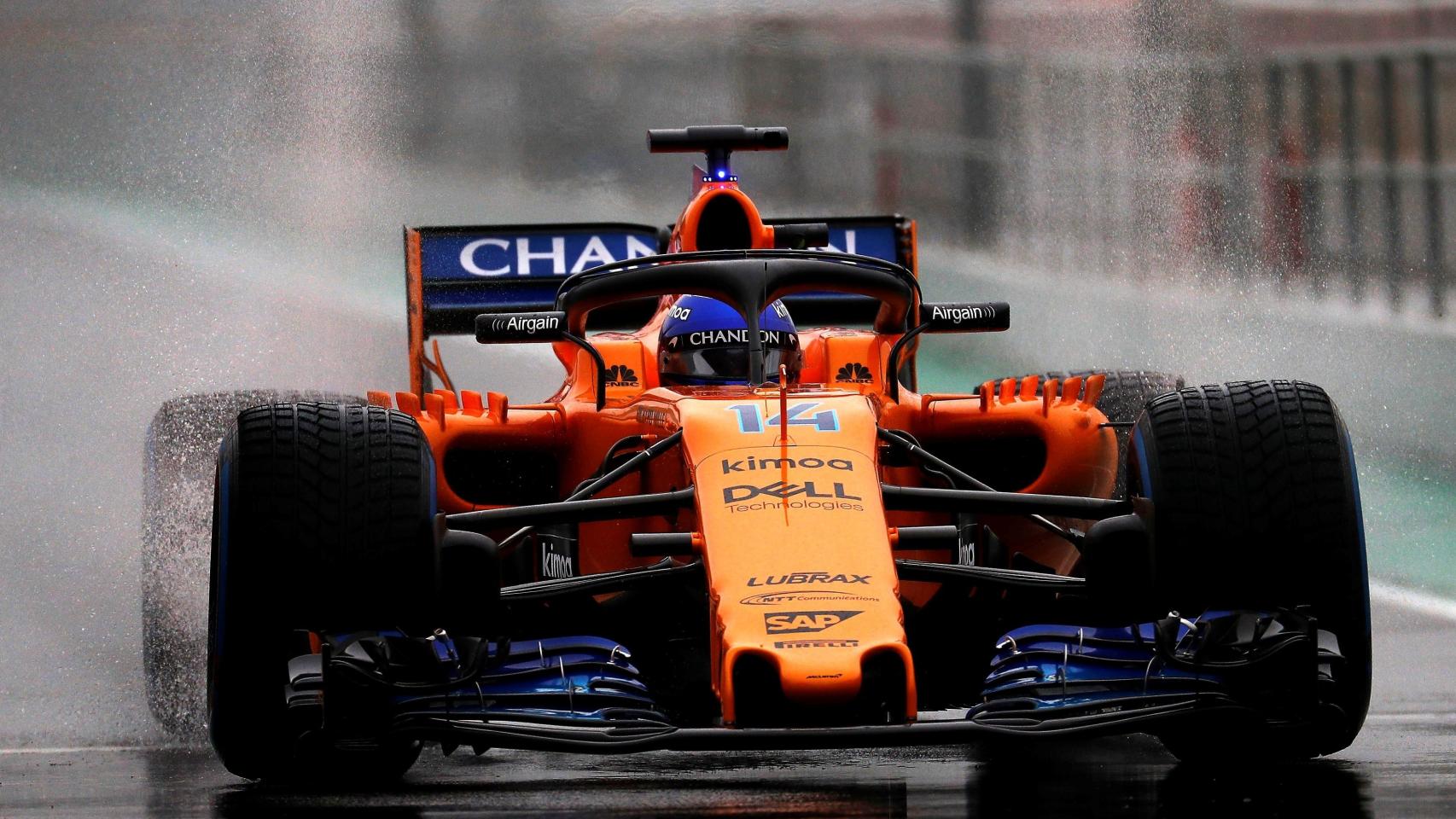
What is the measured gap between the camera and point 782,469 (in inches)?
201

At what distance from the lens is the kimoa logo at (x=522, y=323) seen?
6.80m

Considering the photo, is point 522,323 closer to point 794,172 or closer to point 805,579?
point 805,579

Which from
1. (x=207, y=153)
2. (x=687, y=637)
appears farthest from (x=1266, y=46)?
(x=687, y=637)

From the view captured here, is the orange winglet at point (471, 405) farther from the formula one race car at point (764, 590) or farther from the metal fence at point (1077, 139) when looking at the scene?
the metal fence at point (1077, 139)

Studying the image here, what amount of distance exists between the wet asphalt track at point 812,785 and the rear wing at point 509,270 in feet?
8.30

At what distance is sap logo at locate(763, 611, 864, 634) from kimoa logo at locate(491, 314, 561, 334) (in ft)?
7.81

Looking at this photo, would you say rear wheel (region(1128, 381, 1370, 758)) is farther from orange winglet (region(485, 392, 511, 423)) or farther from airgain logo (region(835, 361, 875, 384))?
airgain logo (region(835, 361, 875, 384))

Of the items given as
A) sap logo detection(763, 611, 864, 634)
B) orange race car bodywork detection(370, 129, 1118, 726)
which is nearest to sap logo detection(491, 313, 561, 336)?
orange race car bodywork detection(370, 129, 1118, 726)

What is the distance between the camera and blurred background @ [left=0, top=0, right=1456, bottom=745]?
13.7 metres

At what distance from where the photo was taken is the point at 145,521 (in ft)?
26.5

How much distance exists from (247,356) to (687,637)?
26.3 feet

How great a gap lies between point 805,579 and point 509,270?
14.7ft

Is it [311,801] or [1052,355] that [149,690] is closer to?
[311,801]

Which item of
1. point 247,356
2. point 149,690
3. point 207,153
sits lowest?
point 149,690
